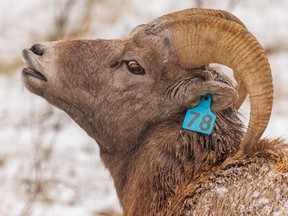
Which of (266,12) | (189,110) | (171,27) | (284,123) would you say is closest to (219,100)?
(189,110)

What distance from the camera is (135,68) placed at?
5082mm

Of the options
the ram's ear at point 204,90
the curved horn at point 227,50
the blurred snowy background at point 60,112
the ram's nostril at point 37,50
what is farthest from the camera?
the blurred snowy background at point 60,112

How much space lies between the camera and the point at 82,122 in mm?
5238

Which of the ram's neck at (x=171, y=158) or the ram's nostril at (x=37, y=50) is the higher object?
the ram's nostril at (x=37, y=50)

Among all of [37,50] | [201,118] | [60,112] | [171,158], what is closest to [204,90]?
[201,118]

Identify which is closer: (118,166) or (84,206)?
(118,166)

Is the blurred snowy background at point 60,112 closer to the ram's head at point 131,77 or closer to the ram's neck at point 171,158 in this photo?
the ram's head at point 131,77

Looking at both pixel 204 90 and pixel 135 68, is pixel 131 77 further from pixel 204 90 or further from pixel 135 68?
pixel 204 90

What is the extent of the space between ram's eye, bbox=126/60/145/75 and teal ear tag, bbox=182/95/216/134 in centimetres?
46

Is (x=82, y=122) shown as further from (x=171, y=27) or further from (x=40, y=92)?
(x=171, y=27)

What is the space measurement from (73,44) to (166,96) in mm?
791

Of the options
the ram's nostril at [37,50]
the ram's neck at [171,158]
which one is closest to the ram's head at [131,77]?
the ram's nostril at [37,50]

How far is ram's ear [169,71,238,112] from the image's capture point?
4.80 meters

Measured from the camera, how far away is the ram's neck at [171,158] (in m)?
4.82
